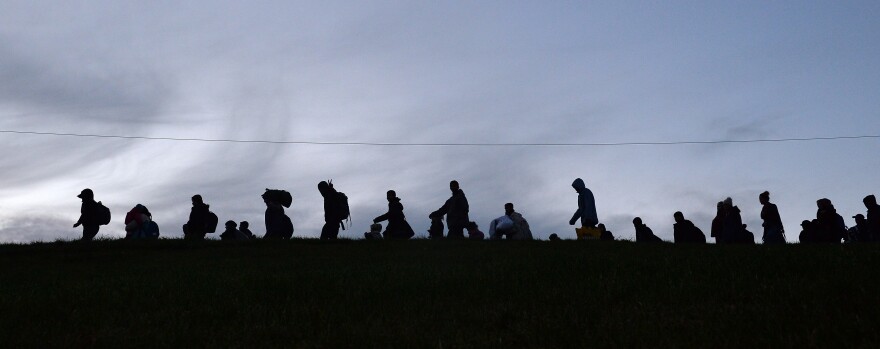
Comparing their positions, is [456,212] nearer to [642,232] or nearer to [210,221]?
[642,232]

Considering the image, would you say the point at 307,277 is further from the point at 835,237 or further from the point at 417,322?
the point at 835,237

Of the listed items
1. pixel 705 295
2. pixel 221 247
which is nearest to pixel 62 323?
pixel 705 295

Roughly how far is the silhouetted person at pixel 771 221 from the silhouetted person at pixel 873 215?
2.15 metres

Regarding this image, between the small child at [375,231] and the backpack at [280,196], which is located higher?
the backpack at [280,196]

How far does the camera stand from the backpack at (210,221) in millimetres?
27312

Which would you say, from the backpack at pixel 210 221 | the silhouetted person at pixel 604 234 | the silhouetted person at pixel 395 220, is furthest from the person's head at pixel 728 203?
the backpack at pixel 210 221

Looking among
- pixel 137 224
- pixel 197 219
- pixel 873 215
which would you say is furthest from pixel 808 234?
pixel 137 224

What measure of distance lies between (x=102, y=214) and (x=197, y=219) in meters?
2.84

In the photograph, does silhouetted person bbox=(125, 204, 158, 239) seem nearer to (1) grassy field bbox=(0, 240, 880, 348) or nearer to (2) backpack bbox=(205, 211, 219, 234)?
(2) backpack bbox=(205, 211, 219, 234)

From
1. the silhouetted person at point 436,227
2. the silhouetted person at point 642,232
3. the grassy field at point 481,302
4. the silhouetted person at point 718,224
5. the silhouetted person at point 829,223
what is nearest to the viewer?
the grassy field at point 481,302

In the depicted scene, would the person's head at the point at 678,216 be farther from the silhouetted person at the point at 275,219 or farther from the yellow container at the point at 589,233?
the silhouetted person at the point at 275,219

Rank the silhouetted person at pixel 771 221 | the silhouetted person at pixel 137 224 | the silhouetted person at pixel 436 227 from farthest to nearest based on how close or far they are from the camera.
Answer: the silhouetted person at pixel 436 227 → the silhouetted person at pixel 137 224 → the silhouetted person at pixel 771 221

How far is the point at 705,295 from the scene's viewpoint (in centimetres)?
1090

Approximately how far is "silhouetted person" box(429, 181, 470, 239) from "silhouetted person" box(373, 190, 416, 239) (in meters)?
Result: 1.17
